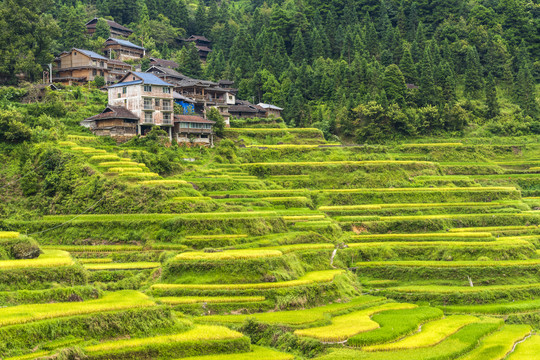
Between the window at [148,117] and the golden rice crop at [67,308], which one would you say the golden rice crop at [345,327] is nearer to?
the golden rice crop at [67,308]

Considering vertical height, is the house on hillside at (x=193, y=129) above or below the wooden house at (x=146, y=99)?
below

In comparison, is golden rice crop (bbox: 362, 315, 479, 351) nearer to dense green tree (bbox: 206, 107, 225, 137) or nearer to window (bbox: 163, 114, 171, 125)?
window (bbox: 163, 114, 171, 125)

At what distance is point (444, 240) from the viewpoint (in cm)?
4166

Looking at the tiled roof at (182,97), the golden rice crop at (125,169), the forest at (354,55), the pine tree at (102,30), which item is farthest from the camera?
the pine tree at (102,30)

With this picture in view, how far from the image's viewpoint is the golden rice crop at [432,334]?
2402 centimetres

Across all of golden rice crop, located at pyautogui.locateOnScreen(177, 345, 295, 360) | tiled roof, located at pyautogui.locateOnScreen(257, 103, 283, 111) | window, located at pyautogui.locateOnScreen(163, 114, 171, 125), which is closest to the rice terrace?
golden rice crop, located at pyautogui.locateOnScreen(177, 345, 295, 360)

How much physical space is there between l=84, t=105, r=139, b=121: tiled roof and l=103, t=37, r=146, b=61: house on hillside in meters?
27.1

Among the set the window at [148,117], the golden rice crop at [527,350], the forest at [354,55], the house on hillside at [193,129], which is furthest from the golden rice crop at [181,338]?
the forest at [354,55]

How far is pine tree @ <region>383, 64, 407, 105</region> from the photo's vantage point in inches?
2869

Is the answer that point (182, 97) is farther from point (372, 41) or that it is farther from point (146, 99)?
point (372, 41)

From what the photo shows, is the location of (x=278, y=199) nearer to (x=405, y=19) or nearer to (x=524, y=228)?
(x=524, y=228)

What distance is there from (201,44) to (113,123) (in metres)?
52.2

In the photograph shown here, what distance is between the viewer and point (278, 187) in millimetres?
52406

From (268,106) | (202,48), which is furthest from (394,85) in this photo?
(202,48)
